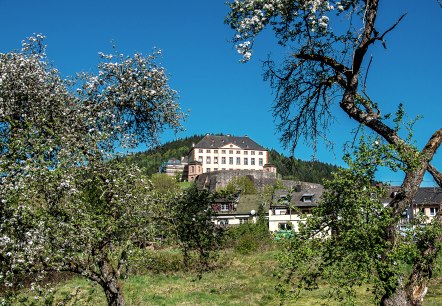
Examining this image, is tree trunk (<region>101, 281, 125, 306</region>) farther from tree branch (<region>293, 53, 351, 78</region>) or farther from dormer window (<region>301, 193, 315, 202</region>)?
dormer window (<region>301, 193, 315, 202</region>)

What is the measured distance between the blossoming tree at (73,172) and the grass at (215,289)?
5098 millimetres

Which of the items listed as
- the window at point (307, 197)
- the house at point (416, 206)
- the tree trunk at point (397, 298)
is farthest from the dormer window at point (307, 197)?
the tree trunk at point (397, 298)

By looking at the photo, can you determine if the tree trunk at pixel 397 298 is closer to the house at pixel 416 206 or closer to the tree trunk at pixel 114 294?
the house at pixel 416 206

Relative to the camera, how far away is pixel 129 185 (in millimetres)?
13094

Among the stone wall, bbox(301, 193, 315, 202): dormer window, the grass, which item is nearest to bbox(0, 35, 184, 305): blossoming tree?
the grass

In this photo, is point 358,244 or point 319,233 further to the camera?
point 319,233

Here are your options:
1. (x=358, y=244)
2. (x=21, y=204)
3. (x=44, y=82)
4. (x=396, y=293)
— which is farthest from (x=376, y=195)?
(x=44, y=82)

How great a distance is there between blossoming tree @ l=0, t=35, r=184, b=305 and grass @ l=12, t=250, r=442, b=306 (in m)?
5.10

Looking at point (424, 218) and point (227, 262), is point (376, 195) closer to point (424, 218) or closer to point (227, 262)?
point (424, 218)

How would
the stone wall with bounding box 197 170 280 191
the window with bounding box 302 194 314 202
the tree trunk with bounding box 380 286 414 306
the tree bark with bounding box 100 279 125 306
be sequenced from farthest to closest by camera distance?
the stone wall with bounding box 197 170 280 191, the window with bounding box 302 194 314 202, the tree bark with bounding box 100 279 125 306, the tree trunk with bounding box 380 286 414 306

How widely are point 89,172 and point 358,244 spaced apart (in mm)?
7373

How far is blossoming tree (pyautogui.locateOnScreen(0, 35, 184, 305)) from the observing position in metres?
10.8

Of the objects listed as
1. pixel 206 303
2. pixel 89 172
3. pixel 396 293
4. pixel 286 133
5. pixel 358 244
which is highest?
pixel 286 133

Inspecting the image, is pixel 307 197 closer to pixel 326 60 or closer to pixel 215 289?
pixel 215 289
